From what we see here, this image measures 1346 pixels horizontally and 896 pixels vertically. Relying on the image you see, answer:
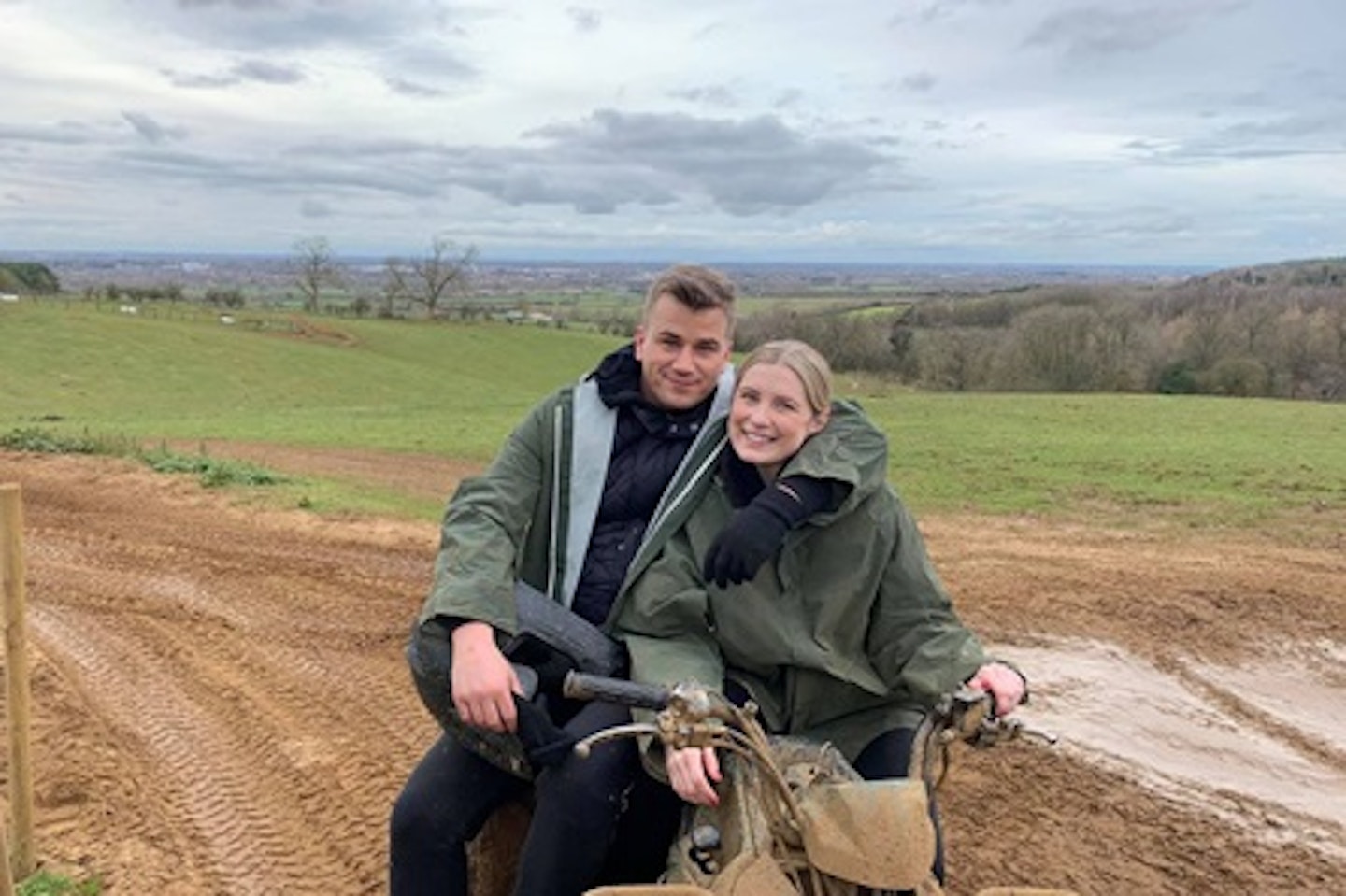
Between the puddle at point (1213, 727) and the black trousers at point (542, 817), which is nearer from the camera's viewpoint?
the black trousers at point (542, 817)

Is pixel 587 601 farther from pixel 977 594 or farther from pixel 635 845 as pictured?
pixel 977 594

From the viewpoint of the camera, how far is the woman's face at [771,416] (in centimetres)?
318

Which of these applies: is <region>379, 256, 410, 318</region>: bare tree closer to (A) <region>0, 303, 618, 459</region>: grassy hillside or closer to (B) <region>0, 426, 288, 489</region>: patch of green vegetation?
(A) <region>0, 303, 618, 459</region>: grassy hillside

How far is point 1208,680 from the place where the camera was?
714 centimetres

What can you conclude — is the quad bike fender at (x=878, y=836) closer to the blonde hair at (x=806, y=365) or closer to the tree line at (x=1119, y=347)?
the blonde hair at (x=806, y=365)

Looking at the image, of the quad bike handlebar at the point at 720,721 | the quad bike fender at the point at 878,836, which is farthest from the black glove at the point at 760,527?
the quad bike fender at the point at 878,836

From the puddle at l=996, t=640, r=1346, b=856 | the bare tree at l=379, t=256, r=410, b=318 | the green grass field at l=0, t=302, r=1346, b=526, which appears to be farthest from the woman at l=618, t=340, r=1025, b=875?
the bare tree at l=379, t=256, r=410, b=318

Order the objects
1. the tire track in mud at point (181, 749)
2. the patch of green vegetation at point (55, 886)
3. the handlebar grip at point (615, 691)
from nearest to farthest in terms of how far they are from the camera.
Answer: the handlebar grip at point (615, 691) → the patch of green vegetation at point (55, 886) → the tire track in mud at point (181, 749)

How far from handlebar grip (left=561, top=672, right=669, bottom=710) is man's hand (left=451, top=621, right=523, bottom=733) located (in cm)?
39

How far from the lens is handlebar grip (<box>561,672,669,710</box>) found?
2.57 metres

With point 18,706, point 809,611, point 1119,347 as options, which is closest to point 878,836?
point 809,611

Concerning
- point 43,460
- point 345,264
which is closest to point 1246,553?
point 43,460

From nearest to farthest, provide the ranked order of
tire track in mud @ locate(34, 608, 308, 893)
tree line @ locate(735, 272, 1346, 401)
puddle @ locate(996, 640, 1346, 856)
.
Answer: tire track in mud @ locate(34, 608, 308, 893) → puddle @ locate(996, 640, 1346, 856) → tree line @ locate(735, 272, 1346, 401)

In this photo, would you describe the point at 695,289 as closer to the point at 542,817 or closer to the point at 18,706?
the point at 542,817
